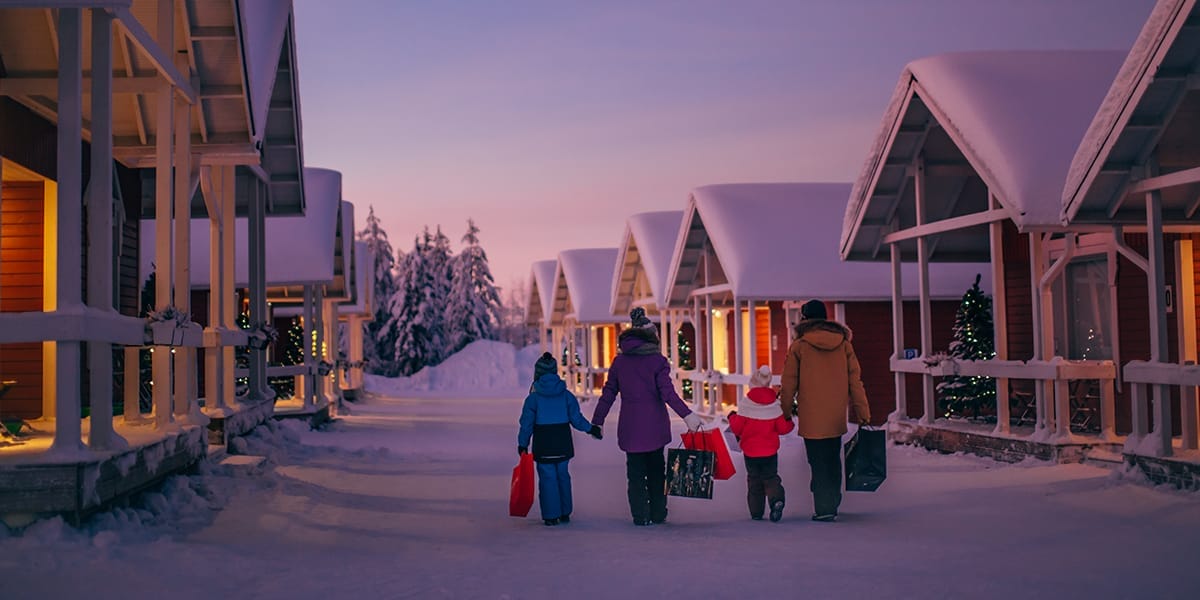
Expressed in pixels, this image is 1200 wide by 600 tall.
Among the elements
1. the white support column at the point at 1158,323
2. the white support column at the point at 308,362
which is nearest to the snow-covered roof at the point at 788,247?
the white support column at the point at 308,362

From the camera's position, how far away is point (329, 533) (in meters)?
9.18

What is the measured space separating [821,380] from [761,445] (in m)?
0.69

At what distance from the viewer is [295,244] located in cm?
2530

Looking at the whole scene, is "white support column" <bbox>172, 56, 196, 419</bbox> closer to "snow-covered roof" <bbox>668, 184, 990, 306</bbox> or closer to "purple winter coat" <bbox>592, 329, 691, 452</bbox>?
"purple winter coat" <bbox>592, 329, 691, 452</bbox>

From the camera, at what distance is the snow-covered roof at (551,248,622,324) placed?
39.8 meters

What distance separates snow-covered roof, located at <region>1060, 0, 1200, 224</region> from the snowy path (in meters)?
2.79

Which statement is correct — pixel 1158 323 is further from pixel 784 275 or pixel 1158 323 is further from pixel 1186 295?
pixel 784 275

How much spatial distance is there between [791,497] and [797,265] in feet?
37.6

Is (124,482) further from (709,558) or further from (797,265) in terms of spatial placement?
(797,265)

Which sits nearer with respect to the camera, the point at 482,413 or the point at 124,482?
the point at 124,482

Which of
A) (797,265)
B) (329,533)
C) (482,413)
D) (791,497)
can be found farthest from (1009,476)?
(482,413)

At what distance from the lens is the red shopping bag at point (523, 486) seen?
9.75m

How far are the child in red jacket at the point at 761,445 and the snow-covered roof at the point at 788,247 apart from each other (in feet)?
39.8

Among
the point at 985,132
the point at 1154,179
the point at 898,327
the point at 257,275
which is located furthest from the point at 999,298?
the point at 257,275
